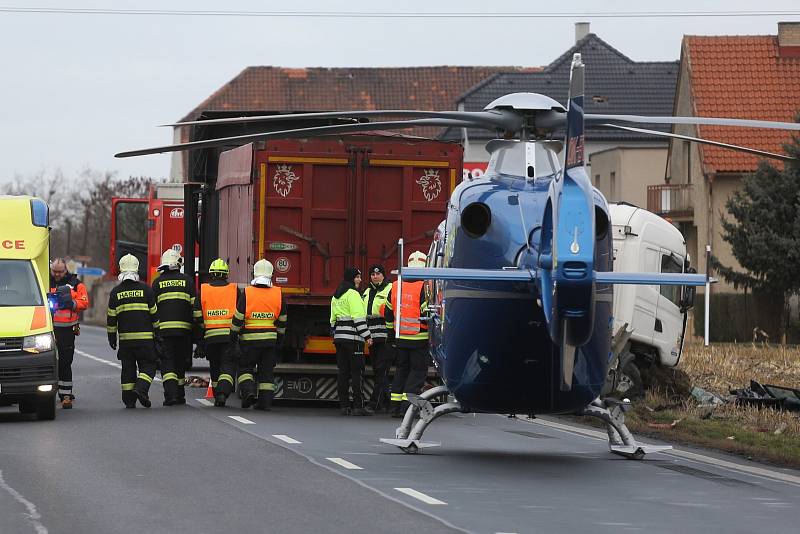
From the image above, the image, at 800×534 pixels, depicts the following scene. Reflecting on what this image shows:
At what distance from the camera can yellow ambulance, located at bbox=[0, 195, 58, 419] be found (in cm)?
1842

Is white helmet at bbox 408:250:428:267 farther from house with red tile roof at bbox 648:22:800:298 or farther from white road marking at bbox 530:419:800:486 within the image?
house with red tile roof at bbox 648:22:800:298

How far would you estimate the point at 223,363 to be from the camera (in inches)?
823

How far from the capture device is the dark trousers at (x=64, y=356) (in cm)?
2092

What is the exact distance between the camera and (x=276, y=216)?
2033 cm

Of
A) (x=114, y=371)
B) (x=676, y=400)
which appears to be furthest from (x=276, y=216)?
(x=114, y=371)

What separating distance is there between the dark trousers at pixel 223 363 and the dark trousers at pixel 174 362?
31 cm

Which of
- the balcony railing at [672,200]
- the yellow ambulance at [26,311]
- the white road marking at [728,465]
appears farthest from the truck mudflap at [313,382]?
the balcony railing at [672,200]

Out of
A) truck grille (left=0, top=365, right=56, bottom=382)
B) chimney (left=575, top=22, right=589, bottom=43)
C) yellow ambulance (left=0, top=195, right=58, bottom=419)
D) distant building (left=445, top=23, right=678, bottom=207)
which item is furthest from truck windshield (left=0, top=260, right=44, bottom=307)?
chimney (left=575, top=22, right=589, bottom=43)

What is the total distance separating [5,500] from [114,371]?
716 inches

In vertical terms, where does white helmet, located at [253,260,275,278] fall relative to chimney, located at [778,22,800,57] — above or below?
below

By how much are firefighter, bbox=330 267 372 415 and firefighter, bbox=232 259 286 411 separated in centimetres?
71

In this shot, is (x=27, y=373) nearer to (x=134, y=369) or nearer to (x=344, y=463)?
(x=134, y=369)

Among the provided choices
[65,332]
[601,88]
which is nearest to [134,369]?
[65,332]

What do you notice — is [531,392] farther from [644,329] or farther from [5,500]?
[644,329]
